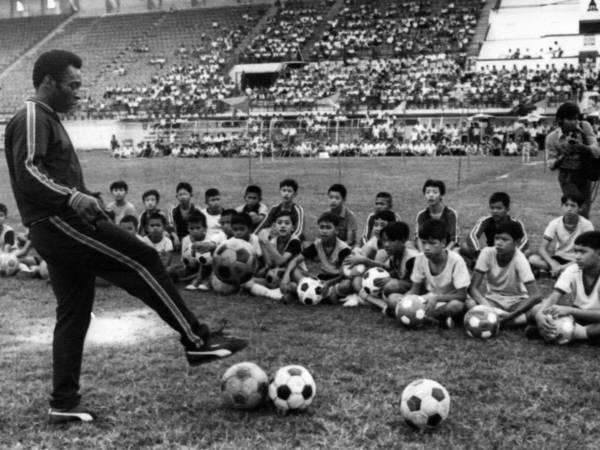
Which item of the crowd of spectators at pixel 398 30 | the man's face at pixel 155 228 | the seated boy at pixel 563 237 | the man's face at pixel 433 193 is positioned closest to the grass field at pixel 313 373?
the seated boy at pixel 563 237

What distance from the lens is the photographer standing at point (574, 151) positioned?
8734mm

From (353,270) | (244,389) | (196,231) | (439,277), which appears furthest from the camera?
(196,231)

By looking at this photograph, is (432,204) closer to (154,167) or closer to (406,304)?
(406,304)

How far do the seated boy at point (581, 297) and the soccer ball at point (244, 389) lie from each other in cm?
269

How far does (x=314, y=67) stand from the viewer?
45.6 meters

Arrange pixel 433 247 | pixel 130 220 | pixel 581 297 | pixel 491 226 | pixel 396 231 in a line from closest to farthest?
pixel 581 297
pixel 433 247
pixel 396 231
pixel 491 226
pixel 130 220

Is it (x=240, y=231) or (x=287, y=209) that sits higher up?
(x=287, y=209)

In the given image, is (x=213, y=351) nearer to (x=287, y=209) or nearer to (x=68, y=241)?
(x=68, y=241)

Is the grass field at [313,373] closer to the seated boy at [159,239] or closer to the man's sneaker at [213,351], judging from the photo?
the man's sneaker at [213,351]

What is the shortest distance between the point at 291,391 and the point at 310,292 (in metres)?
3.04

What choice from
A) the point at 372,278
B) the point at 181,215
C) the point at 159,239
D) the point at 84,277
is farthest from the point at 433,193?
the point at 84,277

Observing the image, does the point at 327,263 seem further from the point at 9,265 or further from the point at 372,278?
the point at 9,265

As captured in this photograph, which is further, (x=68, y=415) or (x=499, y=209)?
(x=499, y=209)

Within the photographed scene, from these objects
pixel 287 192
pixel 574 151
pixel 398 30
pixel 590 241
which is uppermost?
pixel 398 30
